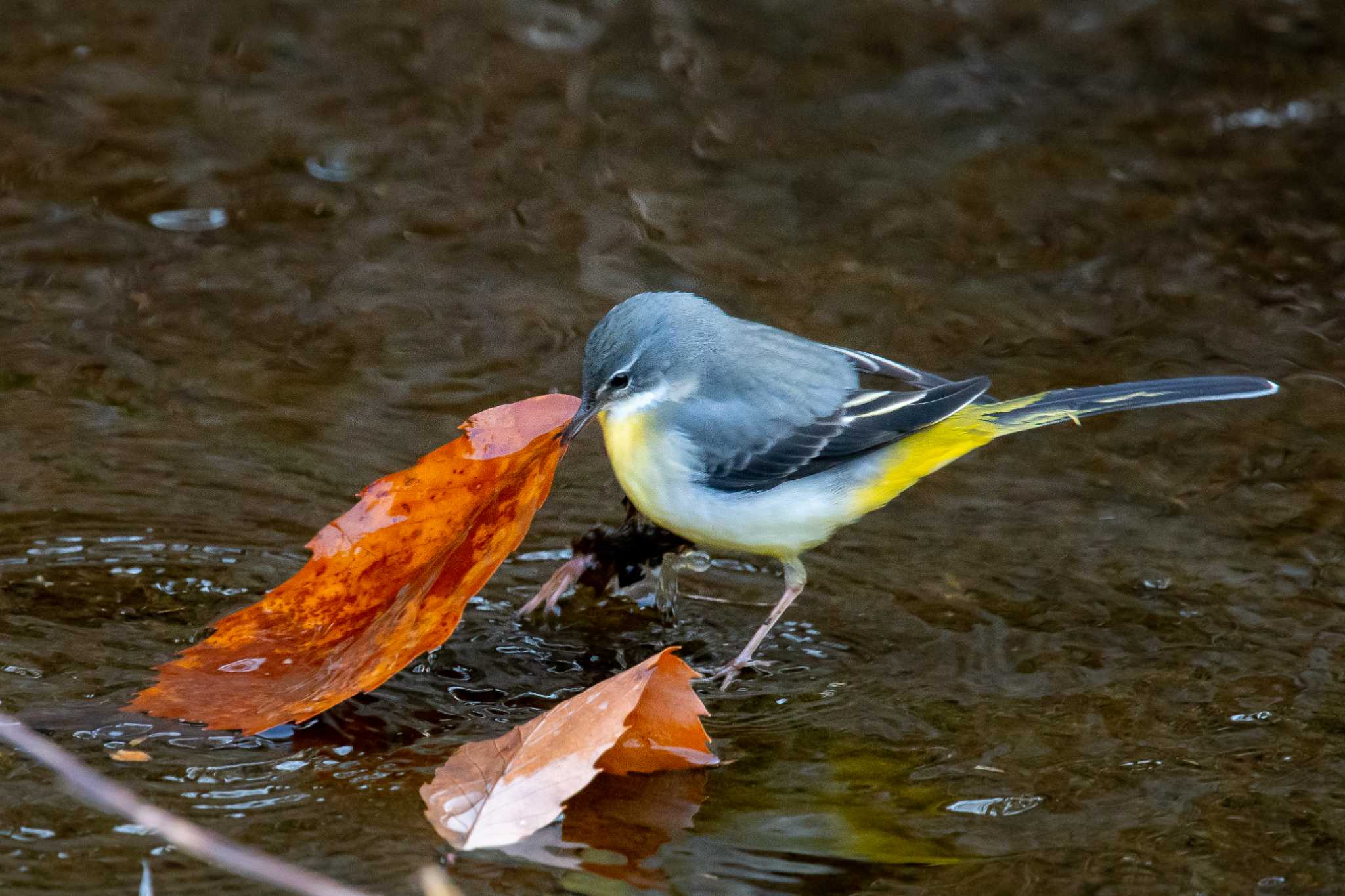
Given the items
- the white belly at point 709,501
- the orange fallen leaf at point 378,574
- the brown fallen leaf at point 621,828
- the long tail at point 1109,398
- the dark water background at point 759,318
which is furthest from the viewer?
the long tail at point 1109,398

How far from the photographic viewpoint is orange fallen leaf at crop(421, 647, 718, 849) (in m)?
3.88

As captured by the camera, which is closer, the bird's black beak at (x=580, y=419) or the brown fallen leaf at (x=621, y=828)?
the brown fallen leaf at (x=621, y=828)

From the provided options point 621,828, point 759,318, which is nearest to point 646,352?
point 621,828

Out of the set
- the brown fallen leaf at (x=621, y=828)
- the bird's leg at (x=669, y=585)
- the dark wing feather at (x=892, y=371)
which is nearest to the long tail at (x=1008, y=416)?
the dark wing feather at (x=892, y=371)

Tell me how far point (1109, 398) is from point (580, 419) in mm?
1840

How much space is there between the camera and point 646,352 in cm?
522

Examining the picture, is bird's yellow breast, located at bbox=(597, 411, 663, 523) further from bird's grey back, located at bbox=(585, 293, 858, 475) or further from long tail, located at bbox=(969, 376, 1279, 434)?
long tail, located at bbox=(969, 376, 1279, 434)

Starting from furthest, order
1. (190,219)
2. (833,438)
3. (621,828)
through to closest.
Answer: (190,219) < (833,438) < (621,828)

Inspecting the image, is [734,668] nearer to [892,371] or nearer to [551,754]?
[551,754]

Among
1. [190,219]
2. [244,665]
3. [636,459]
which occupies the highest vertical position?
[190,219]

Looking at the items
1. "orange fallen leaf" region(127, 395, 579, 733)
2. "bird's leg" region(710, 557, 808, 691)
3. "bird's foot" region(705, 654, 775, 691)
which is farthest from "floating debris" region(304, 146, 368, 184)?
"bird's foot" region(705, 654, 775, 691)

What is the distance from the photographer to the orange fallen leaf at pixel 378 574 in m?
4.36

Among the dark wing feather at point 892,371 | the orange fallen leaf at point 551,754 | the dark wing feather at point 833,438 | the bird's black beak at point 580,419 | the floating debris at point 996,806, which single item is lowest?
the floating debris at point 996,806

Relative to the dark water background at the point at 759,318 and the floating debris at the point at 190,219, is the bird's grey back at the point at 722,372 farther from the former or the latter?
the floating debris at the point at 190,219
